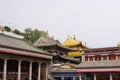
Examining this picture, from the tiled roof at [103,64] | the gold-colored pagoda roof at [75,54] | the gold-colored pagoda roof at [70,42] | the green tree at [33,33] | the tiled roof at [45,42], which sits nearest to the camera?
the tiled roof at [103,64]

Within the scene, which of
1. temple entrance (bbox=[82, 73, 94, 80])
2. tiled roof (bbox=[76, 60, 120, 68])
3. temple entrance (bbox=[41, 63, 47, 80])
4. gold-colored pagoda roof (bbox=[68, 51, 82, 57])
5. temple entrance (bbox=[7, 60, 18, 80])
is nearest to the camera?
tiled roof (bbox=[76, 60, 120, 68])

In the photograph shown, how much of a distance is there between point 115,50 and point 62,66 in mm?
9065

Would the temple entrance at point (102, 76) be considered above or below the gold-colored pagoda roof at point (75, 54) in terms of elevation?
below

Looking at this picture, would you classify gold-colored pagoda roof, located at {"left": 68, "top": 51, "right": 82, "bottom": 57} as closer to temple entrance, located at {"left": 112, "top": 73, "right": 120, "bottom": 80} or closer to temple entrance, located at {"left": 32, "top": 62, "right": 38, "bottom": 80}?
temple entrance, located at {"left": 32, "top": 62, "right": 38, "bottom": 80}

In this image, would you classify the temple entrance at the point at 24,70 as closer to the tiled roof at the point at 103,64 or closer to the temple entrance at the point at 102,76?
the tiled roof at the point at 103,64

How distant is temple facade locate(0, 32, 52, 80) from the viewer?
3388 cm

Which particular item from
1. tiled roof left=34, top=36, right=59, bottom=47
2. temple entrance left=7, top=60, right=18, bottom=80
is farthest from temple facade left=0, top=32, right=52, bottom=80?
tiled roof left=34, top=36, right=59, bottom=47

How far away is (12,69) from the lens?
3775cm

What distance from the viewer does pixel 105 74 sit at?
122ft

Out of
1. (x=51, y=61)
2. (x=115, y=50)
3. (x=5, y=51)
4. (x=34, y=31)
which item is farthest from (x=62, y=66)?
(x=34, y=31)

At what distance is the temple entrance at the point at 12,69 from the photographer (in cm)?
3624

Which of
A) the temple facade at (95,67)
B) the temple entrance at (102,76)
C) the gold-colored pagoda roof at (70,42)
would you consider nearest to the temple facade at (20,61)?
the temple facade at (95,67)

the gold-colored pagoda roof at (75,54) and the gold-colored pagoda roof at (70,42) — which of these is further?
the gold-colored pagoda roof at (70,42)

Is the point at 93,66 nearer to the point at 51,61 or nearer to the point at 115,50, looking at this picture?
the point at 115,50
